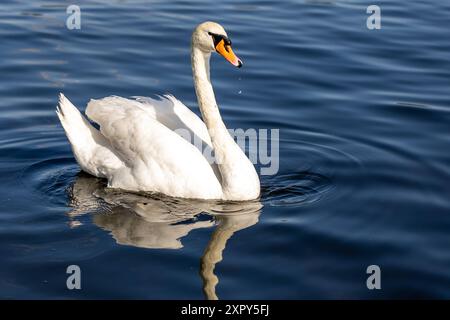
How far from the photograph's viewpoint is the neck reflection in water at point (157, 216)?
383 inches

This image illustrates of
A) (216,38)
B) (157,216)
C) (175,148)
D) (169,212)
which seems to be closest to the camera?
(157,216)

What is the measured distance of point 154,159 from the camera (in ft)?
36.2

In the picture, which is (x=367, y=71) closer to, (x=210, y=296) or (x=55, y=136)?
(x=55, y=136)

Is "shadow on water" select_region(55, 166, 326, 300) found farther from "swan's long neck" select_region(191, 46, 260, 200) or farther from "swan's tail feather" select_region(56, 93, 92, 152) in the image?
"swan's tail feather" select_region(56, 93, 92, 152)

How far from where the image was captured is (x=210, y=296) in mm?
8531

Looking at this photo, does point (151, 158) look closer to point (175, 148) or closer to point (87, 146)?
point (175, 148)

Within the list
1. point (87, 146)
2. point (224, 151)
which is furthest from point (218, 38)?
point (87, 146)

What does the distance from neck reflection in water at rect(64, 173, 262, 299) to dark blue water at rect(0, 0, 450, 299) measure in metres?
0.03

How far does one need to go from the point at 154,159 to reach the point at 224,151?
33.8 inches

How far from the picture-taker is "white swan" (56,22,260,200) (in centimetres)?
1088
